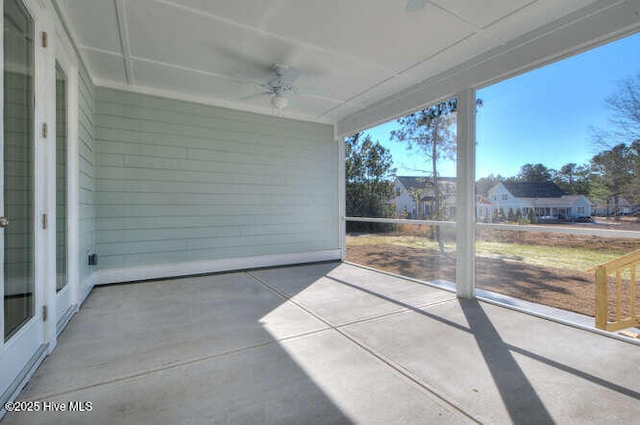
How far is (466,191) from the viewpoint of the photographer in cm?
344

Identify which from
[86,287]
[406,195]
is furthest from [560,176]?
[86,287]

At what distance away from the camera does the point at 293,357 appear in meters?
2.12

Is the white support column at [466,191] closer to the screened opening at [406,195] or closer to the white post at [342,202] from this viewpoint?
the screened opening at [406,195]

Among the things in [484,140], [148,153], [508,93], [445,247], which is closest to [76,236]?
[148,153]

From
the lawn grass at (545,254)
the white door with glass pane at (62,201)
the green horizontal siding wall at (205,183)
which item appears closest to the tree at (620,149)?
the lawn grass at (545,254)

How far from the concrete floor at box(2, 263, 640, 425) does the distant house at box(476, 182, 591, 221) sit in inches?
39.6

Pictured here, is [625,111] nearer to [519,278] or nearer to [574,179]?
[574,179]

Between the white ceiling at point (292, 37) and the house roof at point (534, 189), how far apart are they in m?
1.43

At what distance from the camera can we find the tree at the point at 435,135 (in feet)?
12.6

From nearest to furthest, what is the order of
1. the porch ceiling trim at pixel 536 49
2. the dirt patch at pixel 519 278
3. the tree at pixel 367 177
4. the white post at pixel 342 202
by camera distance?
the porch ceiling trim at pixel 536 49, the dirt patch at pixel 519 278, the tree at pixel 367 177, the white post at pixel 342 202

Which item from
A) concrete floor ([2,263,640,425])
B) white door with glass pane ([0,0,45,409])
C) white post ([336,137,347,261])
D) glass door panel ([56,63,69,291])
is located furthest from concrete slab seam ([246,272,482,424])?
white post ([336,137,347,261])

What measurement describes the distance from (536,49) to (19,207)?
425 cm

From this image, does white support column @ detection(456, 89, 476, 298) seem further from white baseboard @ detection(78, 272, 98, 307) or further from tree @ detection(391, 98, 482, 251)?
white baseboard @ detection(78, 272, 98, 307)

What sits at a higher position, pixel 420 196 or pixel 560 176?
pixel 560 176
